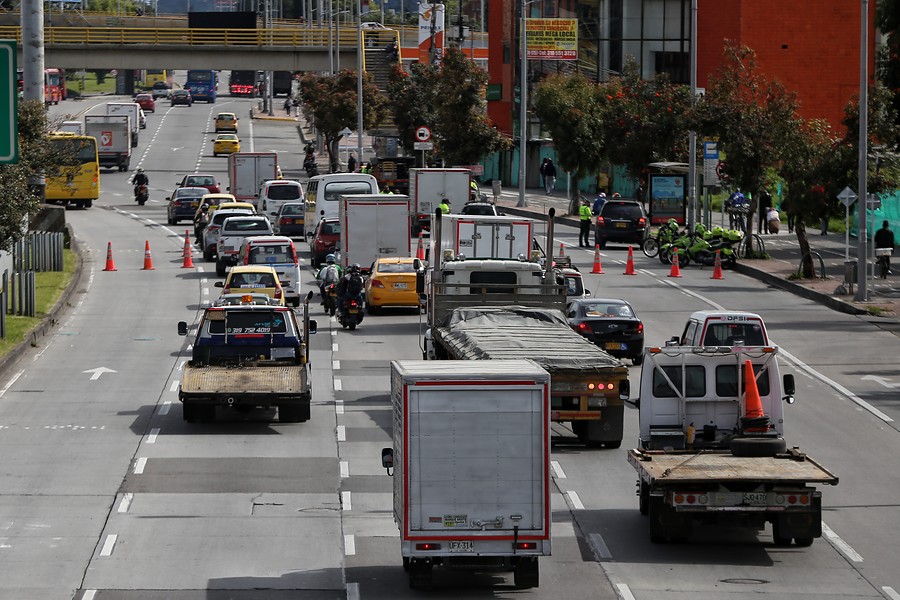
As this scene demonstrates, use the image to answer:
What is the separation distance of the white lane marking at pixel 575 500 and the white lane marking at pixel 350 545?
2.97 metres

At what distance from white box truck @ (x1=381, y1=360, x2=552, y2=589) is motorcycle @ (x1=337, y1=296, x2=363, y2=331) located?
20.8 meters

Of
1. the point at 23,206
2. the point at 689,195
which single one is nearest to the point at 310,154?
the point at 689,195

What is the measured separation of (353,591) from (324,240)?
33.2 meters

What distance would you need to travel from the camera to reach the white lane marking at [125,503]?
18.5 m

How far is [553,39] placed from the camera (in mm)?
77125

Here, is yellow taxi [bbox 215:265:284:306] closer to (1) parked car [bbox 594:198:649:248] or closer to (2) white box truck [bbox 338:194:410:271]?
(2) white box truck [bbox 338:194:410:271]

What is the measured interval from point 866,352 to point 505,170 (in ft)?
191

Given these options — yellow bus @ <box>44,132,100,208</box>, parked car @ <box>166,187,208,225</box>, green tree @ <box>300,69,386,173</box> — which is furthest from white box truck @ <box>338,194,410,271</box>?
green tree @ <box>300,69,386,173</box>

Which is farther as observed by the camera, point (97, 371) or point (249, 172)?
point (249, 172)

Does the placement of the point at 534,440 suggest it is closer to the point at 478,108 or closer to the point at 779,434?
the point at 779,434

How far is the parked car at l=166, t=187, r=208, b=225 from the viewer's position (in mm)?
64125

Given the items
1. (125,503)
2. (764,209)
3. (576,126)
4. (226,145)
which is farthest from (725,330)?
(226,145)

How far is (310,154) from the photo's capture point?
87.2m

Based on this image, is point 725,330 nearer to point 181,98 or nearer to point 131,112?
point 131,112
